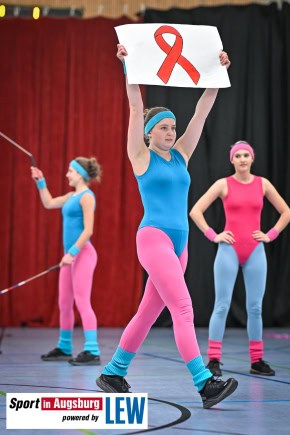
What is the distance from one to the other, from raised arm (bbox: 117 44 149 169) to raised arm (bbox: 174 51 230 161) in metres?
0.29

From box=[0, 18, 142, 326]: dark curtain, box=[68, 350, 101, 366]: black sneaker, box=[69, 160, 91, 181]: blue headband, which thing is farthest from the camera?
box=[0, 18, 142, 326]: dark curtain

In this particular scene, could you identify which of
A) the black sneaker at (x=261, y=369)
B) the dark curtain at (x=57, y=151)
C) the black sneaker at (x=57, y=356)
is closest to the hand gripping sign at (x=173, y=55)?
the black sneaker at (x=261, y=369)

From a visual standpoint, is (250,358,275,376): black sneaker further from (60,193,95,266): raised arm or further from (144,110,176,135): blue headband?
(144,110,176,135): blue headband

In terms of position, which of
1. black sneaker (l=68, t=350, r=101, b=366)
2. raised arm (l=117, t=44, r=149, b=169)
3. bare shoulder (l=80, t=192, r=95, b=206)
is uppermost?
raised arm (l=117, t=44, r=149, b=169)

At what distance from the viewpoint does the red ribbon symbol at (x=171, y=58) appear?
373cm

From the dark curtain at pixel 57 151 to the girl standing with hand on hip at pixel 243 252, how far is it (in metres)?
3.83

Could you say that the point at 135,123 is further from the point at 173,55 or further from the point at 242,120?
the point at 242,120

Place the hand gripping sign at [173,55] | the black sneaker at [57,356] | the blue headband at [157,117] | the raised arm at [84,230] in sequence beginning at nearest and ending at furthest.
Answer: the hand gripping sign at [173,55]
the blue headband at [157,117]
the raised arm at [84,230]
the black sneaker at [57,356]

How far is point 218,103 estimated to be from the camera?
880 centimetres

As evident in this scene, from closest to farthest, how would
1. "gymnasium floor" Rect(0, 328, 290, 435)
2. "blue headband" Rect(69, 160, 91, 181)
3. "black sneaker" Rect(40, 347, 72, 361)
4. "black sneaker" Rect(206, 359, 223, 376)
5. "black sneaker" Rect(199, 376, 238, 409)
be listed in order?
1. "gymnasium floor" Rect(0, 328, 290, 435)
2. "black sneaker" Rect(199, 376, 238, 409)
3. "black sneaker" Rect(206, 359, 223, 376)
4. "black sneaker" Rect(40, 347, 72, 361)
5. "blue headband" Rect(69, 160, 91, 181)

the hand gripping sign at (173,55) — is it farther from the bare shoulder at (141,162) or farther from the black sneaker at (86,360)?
the black sneaker at (86,360)

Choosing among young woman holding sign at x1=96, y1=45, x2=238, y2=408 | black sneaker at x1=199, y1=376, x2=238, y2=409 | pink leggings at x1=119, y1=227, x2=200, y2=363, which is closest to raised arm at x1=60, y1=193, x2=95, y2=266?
young woman holding sign at x1=96, y1=45, x2=238, y2=408

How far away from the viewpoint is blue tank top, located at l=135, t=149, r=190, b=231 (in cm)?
360

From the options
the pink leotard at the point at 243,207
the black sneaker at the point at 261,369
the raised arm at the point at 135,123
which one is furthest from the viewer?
the pink leotard at the point at 243,207
